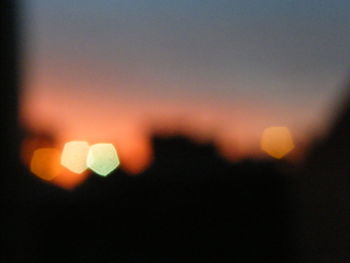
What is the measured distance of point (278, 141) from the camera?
139 cm

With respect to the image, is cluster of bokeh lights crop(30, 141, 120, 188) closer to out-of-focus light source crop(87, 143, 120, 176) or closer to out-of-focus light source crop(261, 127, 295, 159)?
out-of-focus light source crop(87, 143, 120, 176)

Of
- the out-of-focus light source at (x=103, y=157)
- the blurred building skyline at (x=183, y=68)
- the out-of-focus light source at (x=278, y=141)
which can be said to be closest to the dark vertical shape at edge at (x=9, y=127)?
the blurred building skyline at (x=183, y=68)

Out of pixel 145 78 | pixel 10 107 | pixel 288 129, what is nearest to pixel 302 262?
pixel 288 129

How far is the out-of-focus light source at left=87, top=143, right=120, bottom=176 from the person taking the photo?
4.70 feet

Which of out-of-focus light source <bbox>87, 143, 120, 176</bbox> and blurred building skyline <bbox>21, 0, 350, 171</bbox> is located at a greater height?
blurred building skyline <bbox>21, 0, 350, 171</bbox>

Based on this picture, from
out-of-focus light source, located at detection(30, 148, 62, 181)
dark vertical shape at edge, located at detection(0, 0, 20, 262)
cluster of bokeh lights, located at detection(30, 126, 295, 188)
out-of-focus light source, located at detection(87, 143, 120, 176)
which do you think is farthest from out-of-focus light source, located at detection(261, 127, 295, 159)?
dark vertical shape at edge, located at detection(0, 0, 20, 262)

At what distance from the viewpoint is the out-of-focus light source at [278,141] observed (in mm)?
1388

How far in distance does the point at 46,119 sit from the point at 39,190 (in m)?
0.16

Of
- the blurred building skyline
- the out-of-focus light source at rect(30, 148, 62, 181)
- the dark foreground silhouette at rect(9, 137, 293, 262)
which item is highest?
the blurred building skyline

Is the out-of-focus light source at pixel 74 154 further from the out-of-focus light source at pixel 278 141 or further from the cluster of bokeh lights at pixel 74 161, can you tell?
the out-of-focus light source at pixel 278 141

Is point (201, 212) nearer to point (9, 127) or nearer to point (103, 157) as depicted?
point (103, 157)

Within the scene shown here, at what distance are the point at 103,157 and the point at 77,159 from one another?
6 cm

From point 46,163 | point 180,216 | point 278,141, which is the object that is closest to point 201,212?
point 180,216

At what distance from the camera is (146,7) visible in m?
1.47
